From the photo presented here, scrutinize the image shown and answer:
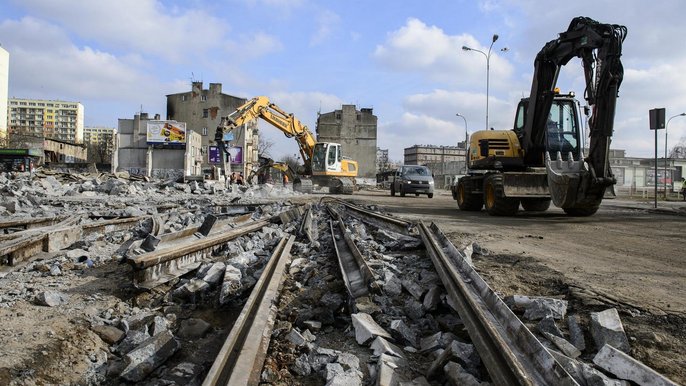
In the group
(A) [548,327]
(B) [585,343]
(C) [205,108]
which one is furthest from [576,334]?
(C) [205,108]

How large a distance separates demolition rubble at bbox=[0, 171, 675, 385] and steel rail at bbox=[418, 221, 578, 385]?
112 mm

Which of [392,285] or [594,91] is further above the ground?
[594,91]

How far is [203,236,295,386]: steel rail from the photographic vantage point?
108 inches

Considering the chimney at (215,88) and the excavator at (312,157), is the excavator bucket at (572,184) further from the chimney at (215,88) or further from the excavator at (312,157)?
the chimney at (215,88)

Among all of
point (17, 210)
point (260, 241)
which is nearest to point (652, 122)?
point (260, 241)

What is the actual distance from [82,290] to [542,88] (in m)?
12.0

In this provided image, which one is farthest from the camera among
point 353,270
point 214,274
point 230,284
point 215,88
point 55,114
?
point 55,114

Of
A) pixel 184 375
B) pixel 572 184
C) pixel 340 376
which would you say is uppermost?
pixel 572 184

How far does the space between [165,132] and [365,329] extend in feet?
194

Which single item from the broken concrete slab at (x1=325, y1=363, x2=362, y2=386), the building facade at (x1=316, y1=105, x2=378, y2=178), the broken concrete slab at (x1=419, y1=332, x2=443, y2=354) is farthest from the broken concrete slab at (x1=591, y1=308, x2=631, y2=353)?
the building facade at (x1=316, y1=105, x2=378, y2=178)

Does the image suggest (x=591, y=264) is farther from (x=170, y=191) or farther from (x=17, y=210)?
(x=170, y=191)

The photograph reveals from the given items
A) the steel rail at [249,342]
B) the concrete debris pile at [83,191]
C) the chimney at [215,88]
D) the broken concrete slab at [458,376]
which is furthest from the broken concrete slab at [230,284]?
the chimney at [215,88]

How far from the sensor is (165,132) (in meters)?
57.8

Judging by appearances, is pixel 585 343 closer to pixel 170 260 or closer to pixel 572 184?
pixel 170 260
